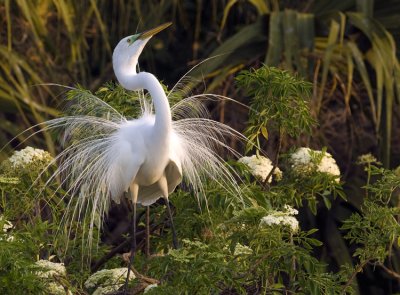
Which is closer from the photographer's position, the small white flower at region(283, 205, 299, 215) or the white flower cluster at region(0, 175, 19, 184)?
the small white flower at region(283, 205, 299, 215)

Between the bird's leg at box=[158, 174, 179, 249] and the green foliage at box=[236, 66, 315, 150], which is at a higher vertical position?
the green foliage at box=[236, 66, 315, 150]

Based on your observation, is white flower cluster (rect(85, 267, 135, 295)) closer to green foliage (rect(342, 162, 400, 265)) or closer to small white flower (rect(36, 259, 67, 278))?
small white flower (rect(36, 259, 67, 278))

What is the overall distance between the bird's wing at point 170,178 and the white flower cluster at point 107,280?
1.38 feet

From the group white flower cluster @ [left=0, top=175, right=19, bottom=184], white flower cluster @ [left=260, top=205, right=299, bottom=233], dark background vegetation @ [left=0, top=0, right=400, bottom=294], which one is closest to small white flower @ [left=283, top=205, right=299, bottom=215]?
white flower cluster @ [left=260, top=205, right=299, bottom=233]

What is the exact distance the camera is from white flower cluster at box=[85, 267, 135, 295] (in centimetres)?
296

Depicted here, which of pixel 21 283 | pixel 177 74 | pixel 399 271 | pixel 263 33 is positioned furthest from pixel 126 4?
pixel 21 283

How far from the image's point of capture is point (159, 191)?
346cm

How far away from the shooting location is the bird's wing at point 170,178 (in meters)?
3.42

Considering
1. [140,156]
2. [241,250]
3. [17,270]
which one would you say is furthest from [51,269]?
[140,156]

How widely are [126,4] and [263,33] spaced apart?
3.64 feet

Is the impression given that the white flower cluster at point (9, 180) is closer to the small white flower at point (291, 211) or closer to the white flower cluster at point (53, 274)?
the white flower cluster at point (53, 274)

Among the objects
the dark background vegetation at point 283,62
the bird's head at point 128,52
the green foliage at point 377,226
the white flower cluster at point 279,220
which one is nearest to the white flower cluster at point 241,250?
the white flower cluster at point 279,220

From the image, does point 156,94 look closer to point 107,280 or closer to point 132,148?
point 132,148

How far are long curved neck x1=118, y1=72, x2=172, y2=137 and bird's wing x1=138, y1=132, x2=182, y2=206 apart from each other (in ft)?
0.38
